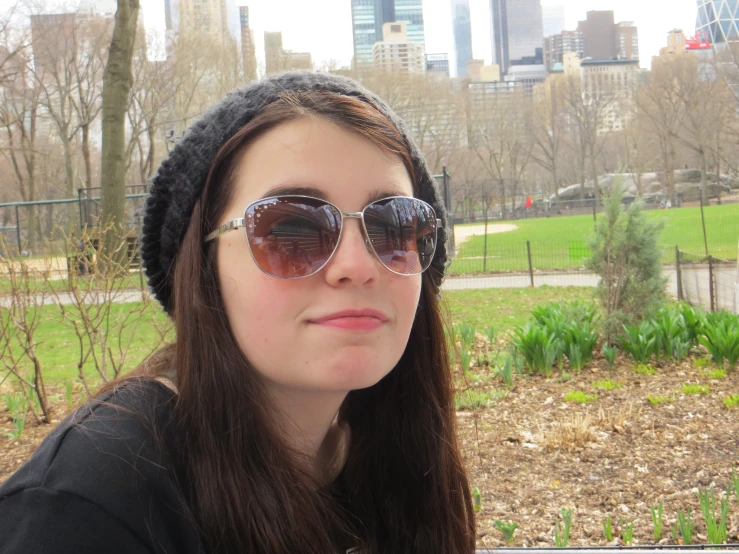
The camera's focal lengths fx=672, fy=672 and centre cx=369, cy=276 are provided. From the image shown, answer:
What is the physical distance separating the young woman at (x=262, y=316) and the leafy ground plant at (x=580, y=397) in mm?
4199

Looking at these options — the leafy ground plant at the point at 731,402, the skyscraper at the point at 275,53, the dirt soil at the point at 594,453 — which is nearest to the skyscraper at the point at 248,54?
the skyscraper at the point at 275,53

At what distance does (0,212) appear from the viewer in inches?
834

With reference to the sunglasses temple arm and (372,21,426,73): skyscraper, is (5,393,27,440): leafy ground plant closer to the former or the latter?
the sunglasses temple arm

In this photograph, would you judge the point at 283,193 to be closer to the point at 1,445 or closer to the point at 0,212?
the point at 1,445

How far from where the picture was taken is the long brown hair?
114cm

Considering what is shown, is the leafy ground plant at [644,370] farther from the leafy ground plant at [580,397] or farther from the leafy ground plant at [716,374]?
the leafy ground plant at [580,397]

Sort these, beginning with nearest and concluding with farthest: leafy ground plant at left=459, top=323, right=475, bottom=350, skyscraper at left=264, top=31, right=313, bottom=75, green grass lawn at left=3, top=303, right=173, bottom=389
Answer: leafy ground plant at left=459, top=323, right=475, bottom=350 < green grass lawn at left=3, top=303, right=173, bottom=389 < skyscraper at left=264, top=31, right=313, bottom=75

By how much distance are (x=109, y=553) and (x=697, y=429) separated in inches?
172

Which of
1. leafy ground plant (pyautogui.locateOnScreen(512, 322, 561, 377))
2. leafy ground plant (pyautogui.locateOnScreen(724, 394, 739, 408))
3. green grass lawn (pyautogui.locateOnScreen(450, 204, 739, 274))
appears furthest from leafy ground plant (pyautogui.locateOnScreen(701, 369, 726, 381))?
green grass lawn (pyautogui.locateOnScreen(450, 204, 739, 274))

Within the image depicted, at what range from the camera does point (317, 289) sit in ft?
3.93

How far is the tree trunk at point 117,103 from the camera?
36.3 feet

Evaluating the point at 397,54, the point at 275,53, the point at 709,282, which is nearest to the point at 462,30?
the point at 397,54

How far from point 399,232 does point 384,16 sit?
51.2 m

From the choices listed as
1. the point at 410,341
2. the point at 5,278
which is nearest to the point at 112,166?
the point at 5,278
